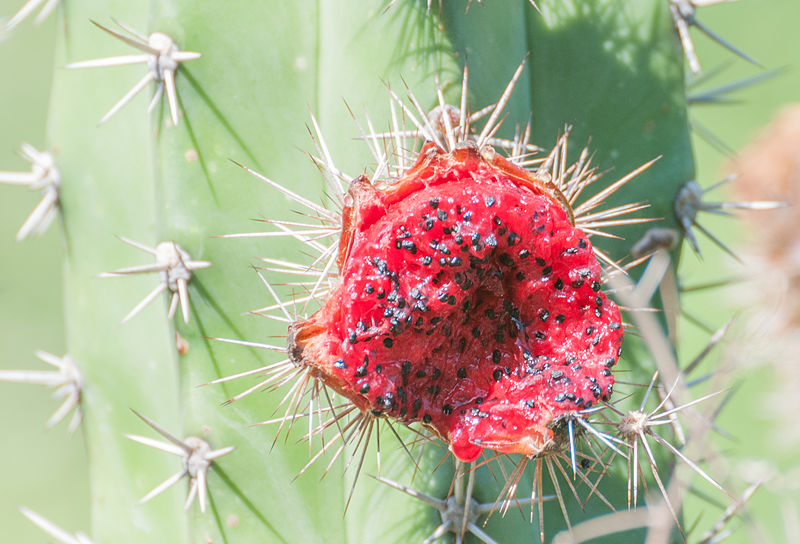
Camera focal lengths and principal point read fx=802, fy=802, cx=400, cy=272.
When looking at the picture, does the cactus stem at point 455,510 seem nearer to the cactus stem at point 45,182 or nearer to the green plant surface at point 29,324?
the cactus stem at point 45,182

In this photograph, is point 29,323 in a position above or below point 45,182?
below

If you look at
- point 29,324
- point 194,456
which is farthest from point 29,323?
point 194,456

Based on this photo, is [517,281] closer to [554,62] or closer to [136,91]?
[554,62]

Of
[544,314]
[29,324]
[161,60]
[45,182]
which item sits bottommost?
[29,324]

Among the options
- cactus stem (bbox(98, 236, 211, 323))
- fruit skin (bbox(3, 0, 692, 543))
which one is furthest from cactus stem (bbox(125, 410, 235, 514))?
cactus stem (bbox(98, 236, 211, 323))

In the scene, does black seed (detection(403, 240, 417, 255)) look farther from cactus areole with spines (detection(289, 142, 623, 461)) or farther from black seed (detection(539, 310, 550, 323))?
black seed (detection(539, 310, 550, 323))

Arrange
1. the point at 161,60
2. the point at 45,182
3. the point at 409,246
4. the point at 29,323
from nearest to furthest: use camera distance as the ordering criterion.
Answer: the point at 409,246 → the point at 161,60 → the point at 45,182 → the point at 29,323

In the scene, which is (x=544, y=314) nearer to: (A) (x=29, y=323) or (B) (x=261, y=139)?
(B) (x=261, y=139)

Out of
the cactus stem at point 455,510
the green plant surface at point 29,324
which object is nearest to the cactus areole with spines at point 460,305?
the cactus stem at point 455,510
